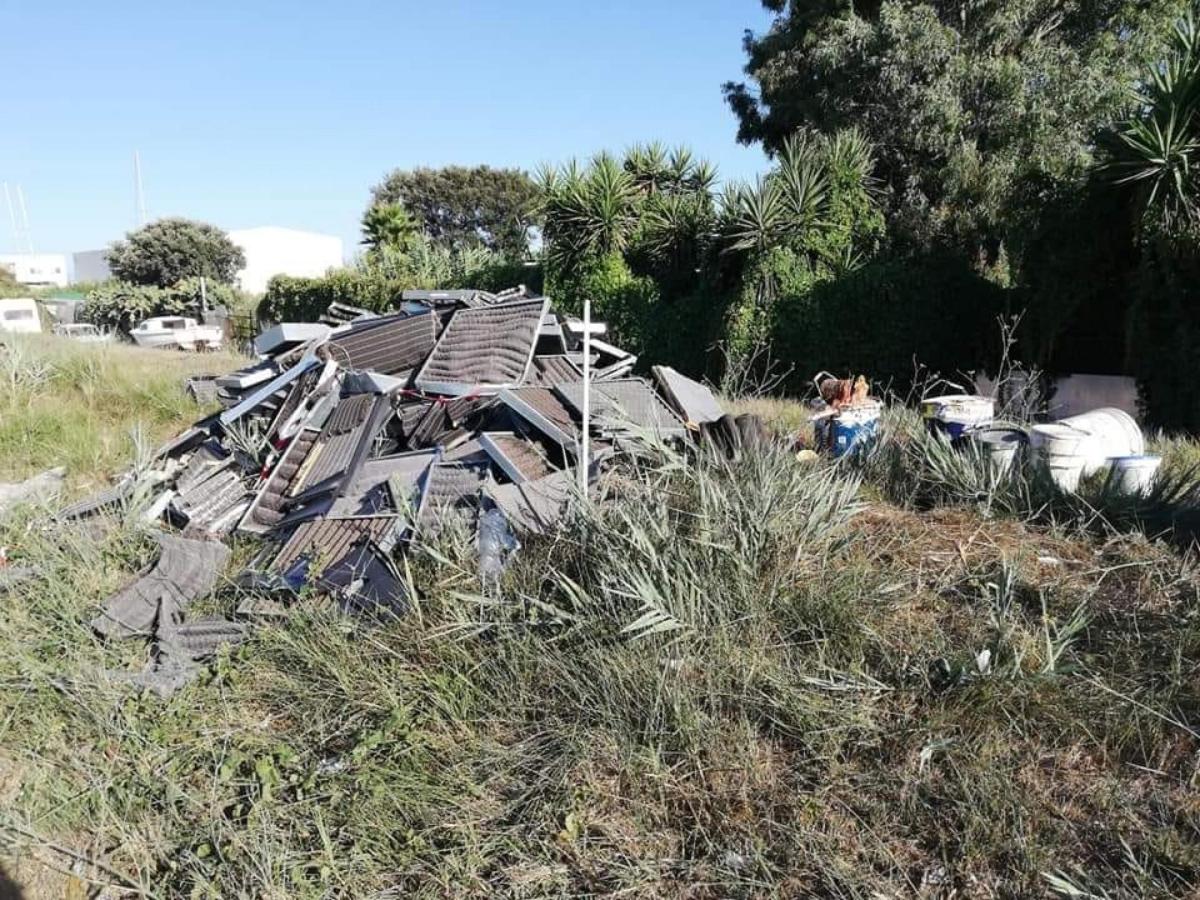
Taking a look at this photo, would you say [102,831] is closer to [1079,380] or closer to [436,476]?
[436,476]

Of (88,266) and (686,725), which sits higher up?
(88,266)

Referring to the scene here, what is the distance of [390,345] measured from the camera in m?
6.62

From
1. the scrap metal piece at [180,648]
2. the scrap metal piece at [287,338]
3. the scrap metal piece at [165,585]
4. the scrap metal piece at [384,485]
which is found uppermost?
the scrap metal piece at [287,338]

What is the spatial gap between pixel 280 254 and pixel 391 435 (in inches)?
2153

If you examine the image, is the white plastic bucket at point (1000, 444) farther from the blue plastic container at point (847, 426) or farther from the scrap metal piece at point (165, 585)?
the scrap metal piece at point (165, 585)

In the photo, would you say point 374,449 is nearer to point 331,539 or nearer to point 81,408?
point 331,539

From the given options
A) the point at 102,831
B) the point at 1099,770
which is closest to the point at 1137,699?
the point at 1099,770

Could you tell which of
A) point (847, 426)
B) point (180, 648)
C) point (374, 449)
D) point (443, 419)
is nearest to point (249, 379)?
point (374, 449)

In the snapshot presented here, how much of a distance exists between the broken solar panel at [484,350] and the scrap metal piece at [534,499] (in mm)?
1413

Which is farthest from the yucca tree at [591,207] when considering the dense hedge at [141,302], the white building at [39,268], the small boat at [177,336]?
the white building at [39,268]

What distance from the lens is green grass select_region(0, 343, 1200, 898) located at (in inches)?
92.6

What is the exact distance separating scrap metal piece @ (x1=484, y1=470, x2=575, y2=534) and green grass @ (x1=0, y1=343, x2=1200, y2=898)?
20 cm

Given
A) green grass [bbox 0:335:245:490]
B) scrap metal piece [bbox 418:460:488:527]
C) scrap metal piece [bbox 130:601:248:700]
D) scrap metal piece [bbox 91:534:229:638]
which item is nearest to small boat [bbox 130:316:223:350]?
green grass [bbox 0:335:245:490]

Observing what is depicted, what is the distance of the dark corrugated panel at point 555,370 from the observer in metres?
6.27
